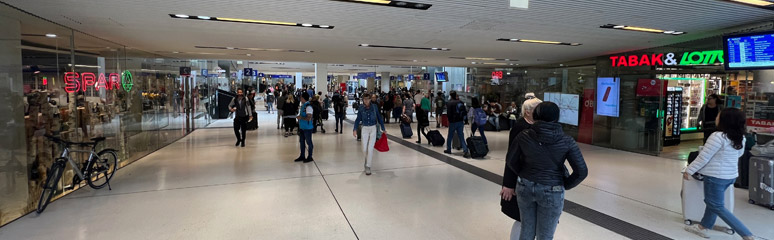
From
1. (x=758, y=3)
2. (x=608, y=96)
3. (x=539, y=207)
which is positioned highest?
(x=758, y=3)

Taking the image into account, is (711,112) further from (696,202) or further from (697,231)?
(697,231)

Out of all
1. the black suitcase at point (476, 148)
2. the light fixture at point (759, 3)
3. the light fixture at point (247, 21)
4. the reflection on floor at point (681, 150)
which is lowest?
the reflection on floor at point (681, 150)

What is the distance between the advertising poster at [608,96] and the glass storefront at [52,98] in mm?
11804

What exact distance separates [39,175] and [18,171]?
0.50 metres

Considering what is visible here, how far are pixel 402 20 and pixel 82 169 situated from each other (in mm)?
5439

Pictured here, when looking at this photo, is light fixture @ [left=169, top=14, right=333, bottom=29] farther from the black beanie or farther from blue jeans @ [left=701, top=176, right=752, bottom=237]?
blue jeans @ [left=701, top=176, right=752, bottom=237]

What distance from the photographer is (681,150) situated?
9938mm

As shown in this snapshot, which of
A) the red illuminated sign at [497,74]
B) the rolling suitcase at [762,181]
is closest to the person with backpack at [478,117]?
the rolling suitcase at [762,181]

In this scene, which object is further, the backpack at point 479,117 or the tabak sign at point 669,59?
the backpack at point 479,117

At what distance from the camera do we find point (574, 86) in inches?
491

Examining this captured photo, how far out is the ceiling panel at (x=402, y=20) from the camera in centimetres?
471

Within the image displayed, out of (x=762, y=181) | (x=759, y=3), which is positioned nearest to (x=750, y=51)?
(x=759, y=3)

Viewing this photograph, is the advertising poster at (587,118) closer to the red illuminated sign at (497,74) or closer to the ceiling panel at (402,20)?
the ceiling panel at (402,20)

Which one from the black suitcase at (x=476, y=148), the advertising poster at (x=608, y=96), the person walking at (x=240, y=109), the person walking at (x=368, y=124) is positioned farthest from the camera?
the advertising poster at (x=608, y=96)
